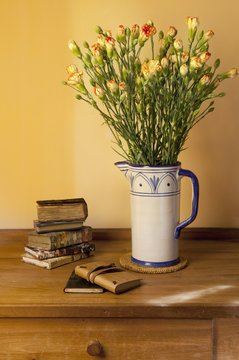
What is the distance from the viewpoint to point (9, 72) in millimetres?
1583

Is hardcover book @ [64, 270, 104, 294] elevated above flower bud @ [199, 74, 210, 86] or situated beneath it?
situated beneath

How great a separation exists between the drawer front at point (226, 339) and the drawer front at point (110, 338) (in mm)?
22

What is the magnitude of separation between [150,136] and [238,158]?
50cm

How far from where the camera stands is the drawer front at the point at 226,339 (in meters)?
1.04

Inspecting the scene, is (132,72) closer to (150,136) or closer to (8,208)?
(150,136)

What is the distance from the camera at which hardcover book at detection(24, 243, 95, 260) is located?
51.6 inches

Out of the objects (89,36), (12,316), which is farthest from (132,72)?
(12,316)

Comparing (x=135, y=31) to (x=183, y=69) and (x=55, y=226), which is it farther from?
(x=55, y=226)

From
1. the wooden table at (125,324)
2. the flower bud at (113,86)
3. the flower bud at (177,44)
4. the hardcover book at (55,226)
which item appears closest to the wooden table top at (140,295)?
the wooden table at (125,324)

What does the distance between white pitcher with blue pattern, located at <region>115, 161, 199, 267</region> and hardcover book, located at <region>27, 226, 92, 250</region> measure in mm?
198

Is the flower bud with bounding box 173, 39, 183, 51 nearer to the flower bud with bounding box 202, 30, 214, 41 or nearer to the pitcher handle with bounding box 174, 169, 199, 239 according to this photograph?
the flower bud with bounding box 202, 30, 214, 41

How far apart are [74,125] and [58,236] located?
18.3 inches

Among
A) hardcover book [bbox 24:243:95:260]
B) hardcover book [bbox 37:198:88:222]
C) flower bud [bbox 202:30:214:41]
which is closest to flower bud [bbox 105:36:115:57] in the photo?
flower bud [bbox 202:30:214:41]

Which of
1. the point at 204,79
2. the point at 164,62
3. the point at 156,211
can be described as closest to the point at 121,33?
the point at 164,62
